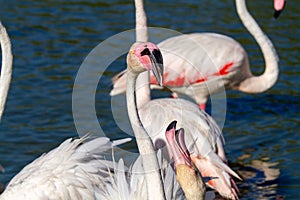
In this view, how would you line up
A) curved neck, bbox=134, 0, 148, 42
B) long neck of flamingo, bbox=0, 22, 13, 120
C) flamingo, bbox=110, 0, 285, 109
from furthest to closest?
flamingo, bbox=110, 0, 285, 109 < curved neck, bbox=134, 0, 148, 42 < long neck of flamingo, bbox=0, 22, 13, 120

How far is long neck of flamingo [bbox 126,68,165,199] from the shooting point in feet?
16.9

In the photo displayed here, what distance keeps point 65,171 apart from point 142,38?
192 cm

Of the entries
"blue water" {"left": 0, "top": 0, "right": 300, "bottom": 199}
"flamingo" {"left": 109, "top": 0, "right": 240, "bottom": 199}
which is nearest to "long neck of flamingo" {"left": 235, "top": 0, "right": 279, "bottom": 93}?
"blue water" {"left": 0, "top": 0, "right": 300, "bottom": 199}

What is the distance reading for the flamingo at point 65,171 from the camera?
594 centimetres

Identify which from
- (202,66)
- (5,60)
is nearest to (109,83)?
(202,66)

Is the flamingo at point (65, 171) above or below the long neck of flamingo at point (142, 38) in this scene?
below

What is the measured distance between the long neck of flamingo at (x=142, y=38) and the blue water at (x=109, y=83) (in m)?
0.92

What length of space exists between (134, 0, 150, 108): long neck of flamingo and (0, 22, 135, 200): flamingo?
5.01 ft

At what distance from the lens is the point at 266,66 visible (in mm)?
9164

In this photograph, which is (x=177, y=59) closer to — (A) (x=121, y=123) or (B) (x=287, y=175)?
(A) (x=121, y=123)

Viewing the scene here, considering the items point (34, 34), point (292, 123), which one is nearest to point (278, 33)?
point (292, 123)

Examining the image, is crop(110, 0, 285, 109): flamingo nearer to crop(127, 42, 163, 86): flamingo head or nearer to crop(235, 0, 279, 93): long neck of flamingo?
crop(235, 0, 279, 93): long neck of flamingo

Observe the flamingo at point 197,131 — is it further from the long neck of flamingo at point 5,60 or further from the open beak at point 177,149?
the open beak at point 177,149

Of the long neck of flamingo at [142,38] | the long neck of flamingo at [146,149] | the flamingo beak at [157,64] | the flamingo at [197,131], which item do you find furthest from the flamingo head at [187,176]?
the long neck of flamingo at [142,38]
